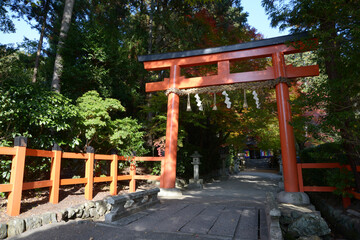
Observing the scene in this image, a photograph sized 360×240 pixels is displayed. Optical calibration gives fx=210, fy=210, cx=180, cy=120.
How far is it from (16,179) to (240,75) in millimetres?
6241

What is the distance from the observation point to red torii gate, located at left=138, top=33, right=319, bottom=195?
19.2 ft

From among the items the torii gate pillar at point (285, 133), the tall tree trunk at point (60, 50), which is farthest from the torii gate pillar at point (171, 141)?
the tall tree trunk at point (60, 50)

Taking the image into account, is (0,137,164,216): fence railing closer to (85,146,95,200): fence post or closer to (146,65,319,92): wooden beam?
(85,146,95,200): fence post

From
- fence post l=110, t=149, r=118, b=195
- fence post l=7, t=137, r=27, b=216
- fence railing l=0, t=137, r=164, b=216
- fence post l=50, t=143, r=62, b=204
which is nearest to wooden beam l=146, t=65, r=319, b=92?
fence post l=110, t=149, r=118, b=195

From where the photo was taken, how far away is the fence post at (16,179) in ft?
10.9

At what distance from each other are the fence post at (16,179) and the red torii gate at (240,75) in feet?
13.5

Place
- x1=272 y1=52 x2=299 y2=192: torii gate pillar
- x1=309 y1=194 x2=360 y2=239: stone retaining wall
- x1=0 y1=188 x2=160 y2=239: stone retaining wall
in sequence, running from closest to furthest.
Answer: x1=0 y1=188 x2=160 y2=239: stone retaining wall, x1=309 y1=194 x2=360 y2=239: stone retaining wall, x1=272 y1=52 x2=299 y2=192: torii gate pillar

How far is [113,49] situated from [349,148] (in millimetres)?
9014

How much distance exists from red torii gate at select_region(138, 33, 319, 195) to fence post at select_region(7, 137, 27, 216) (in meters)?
4.10

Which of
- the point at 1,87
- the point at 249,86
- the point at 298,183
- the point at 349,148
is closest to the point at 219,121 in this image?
the point at 249,86

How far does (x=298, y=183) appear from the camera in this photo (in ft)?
18.3

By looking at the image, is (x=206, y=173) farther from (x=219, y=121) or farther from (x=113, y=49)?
(x=113, y=49)

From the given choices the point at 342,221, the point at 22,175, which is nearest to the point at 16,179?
the point at 22,175

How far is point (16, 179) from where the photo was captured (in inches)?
134
